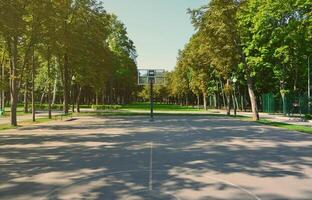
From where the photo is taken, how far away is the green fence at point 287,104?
46781mm

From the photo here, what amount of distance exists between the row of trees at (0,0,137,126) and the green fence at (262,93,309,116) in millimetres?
22764

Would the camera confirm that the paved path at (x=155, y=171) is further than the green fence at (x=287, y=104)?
No

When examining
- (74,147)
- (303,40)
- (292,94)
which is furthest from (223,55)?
(74,147)

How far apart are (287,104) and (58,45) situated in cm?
2790

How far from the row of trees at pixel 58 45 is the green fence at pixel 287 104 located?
2276 centimetres

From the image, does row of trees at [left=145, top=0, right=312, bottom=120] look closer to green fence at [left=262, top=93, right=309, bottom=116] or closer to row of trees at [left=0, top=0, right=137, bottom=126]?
green fence at [left=262, top=93, right=309, bottom=116]

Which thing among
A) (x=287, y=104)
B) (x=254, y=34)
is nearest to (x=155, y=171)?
(x=254, y=34)

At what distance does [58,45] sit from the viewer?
40.2 m

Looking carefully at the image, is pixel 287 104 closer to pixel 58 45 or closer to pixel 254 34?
pixel 254 34

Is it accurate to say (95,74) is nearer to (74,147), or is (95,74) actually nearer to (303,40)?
(303,40)

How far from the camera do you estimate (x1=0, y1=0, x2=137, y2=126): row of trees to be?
106ft

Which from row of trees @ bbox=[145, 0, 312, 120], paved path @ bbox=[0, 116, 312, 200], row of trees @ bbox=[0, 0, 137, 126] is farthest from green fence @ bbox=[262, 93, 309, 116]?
paved path @ bbox=[0, 116, 312, 200]

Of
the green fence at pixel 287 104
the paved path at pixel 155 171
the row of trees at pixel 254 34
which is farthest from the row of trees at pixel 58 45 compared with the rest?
the green fence at pixel 287 104

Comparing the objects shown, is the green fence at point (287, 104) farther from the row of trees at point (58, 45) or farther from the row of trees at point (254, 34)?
the row of trees at point (58, 45)
